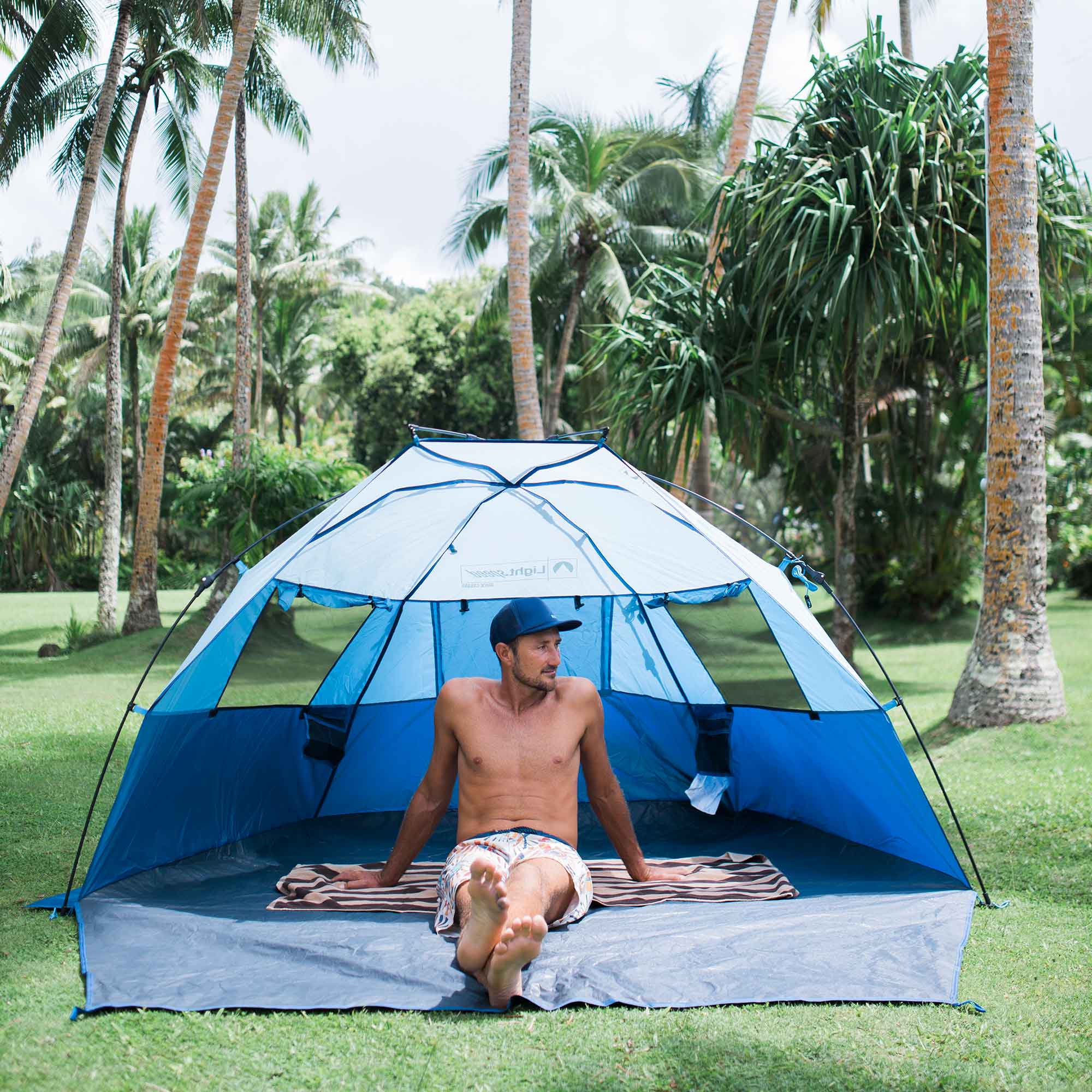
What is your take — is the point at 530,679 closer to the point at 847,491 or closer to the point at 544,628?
the point at 544,628

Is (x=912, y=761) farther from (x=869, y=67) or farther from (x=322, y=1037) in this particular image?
(x=869, y=67)

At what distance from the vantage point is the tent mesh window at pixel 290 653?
15.9 feet

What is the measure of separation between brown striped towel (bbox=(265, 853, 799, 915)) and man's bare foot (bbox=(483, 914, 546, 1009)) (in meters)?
0.89

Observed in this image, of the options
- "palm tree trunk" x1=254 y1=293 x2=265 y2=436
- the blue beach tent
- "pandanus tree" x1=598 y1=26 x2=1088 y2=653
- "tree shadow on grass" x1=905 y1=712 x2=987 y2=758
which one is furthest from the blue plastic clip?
"palm tree trunk" x1=254 y1=293 x2=265 y2=436

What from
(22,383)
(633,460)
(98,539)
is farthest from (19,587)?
(633,460)

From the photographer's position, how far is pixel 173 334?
13.1 metres

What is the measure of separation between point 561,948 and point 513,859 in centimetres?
31

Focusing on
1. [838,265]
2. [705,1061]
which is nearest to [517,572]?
[705,1061]

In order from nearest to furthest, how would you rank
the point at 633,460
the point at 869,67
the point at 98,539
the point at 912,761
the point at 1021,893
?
the point at 1021,893 → the point at 912,761 → the point at 869,67 → the point at 633,460 → the point at 98,539

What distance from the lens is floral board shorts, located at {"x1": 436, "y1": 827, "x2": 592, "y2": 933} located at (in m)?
3.59

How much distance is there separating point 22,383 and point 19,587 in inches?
181

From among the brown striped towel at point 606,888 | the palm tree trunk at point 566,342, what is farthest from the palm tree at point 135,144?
the brown striped towel at point 606,888

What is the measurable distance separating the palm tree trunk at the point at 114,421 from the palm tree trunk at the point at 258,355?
6.94m

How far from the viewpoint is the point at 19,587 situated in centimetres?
2509
